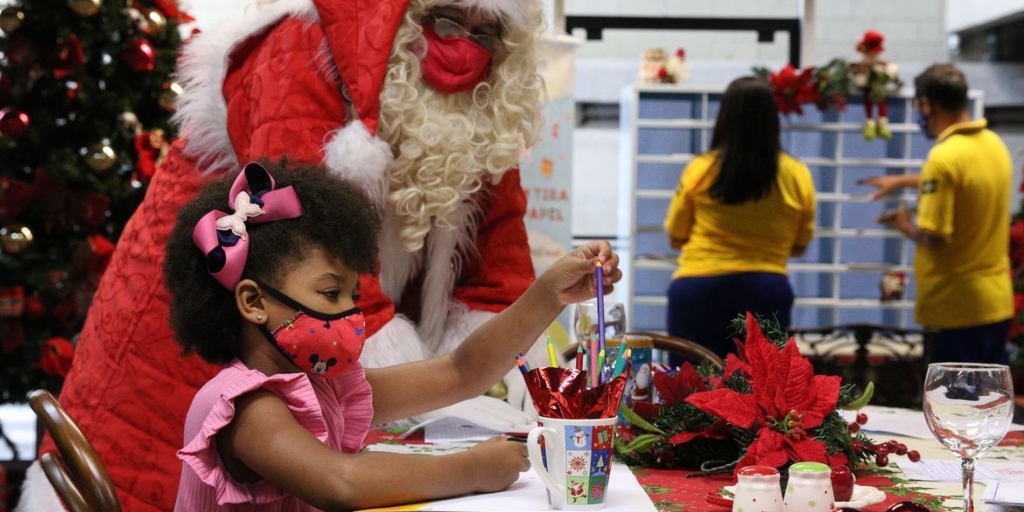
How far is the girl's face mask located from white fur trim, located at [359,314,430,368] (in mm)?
485

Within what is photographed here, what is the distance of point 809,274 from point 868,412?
4.24 metres

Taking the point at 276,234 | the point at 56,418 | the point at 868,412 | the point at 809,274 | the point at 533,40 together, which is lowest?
the point at 809,274

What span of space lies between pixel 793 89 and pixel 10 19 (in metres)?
3.52

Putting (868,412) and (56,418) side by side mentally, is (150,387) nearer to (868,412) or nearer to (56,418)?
(56,418)

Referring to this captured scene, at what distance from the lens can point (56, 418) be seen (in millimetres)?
1349

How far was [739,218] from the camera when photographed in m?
3.74

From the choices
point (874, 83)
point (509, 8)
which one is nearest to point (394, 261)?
point (509, 8)

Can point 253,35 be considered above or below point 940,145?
above

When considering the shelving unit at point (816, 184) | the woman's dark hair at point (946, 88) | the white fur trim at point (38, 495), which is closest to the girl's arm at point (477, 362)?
the white fur trim at point (38, 495)

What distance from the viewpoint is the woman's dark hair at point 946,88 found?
3.90 meters

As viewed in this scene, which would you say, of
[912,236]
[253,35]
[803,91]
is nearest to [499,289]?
[253,35]

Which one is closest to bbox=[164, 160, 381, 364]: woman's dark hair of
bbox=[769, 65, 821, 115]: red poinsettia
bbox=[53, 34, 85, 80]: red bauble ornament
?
bbox=[53, 34, 85, 80]: red bauble ornament

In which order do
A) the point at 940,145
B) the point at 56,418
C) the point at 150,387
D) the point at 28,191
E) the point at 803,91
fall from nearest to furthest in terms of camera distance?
the point at 56,418, the point at 150,387, the point at 28,191, the point at 940,145, the point at 803,91

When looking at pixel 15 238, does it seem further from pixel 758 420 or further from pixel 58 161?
pixel 758 420
